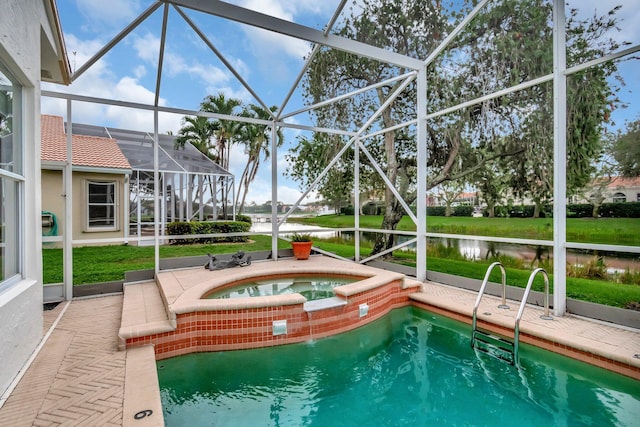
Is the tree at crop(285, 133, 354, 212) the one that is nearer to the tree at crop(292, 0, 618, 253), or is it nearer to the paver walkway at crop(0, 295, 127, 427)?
the tree at crop(292, 0, 618, 253)

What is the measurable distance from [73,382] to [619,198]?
6.66 m

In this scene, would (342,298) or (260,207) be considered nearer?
(342,298)

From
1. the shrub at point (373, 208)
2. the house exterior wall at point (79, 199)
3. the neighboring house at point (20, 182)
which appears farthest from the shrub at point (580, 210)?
the house exterior wall at point (79, 199)

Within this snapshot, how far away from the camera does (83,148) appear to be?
11.1 meters

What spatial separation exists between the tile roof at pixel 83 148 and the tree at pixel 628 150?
40.1 feet

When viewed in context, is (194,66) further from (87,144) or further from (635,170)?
(635,170)

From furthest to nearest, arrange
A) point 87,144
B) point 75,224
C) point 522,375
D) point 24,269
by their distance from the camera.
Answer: point 87,144
point 75,224
point 522,375
point 24,269

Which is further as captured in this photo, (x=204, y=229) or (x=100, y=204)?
(x=204, y=229)

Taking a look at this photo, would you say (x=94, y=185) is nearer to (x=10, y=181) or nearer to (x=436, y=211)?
(x=10, y=181)

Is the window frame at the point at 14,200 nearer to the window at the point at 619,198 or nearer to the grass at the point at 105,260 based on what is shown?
the grass at the point at 105,260

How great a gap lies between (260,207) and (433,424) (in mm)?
10228

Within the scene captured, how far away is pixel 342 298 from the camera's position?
4.80 metres

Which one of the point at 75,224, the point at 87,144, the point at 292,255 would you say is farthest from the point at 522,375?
the point at 87,144

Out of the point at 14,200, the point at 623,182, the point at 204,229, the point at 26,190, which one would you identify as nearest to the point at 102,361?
the point at 14,200
